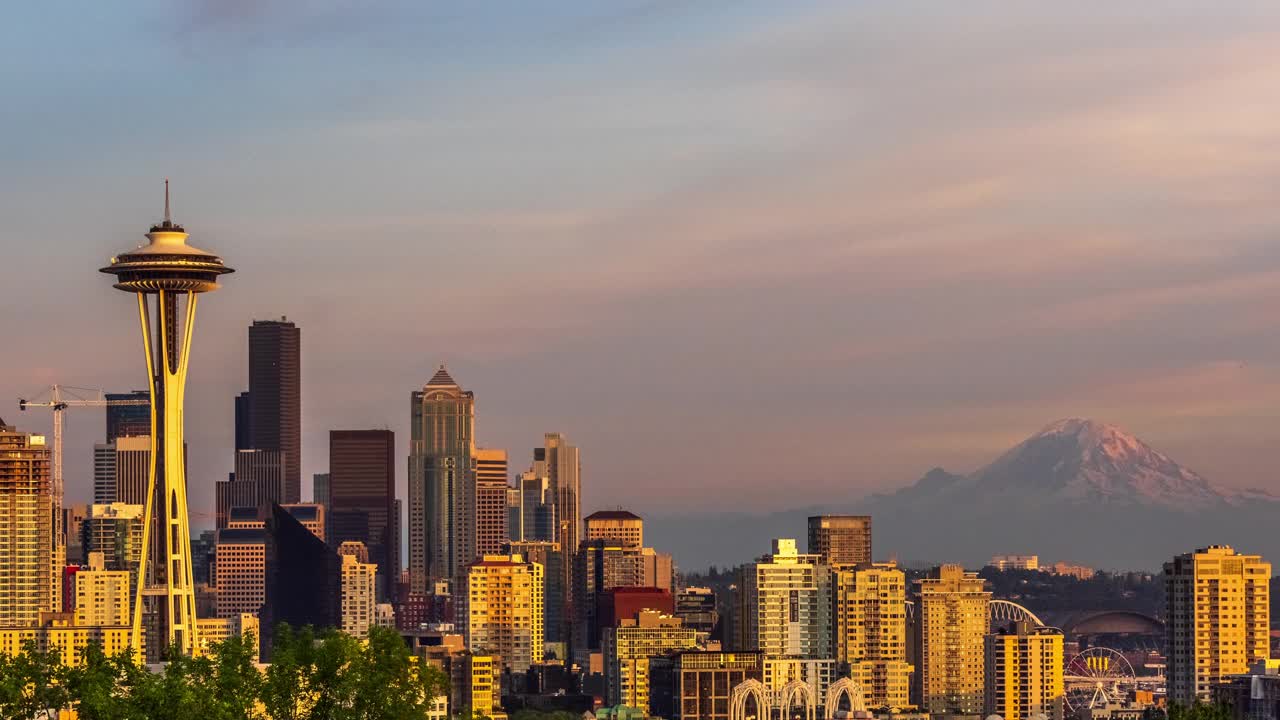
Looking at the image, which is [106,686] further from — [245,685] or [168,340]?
[168,340]

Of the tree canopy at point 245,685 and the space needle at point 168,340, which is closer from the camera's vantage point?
the tree canopy at point 245,685

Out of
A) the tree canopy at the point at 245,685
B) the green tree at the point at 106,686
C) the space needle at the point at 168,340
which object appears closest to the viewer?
the green tree at the point at 106,686

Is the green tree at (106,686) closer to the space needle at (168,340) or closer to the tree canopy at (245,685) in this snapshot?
the tree canopy at (245,685)

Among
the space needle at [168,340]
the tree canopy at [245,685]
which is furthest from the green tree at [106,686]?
the space needle at [168,340]

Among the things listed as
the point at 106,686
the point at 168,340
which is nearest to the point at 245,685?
the point at 106,686

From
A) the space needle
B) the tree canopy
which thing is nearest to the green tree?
the tree canopy

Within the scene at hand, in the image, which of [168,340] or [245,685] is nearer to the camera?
[245,685]

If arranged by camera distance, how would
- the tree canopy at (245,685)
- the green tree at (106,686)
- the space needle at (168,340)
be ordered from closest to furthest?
the green tree at (106,686) < the tree canopy at (245,685) < the space needle at (168,340)

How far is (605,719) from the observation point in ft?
646

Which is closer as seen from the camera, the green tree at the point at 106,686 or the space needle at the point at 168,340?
the green tree at the point at 106,686

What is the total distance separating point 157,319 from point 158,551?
785 inches

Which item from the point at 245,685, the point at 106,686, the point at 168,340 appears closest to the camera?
the point at 106,686

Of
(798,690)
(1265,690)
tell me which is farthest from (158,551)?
(1265,690)

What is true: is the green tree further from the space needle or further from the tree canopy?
the space needle
